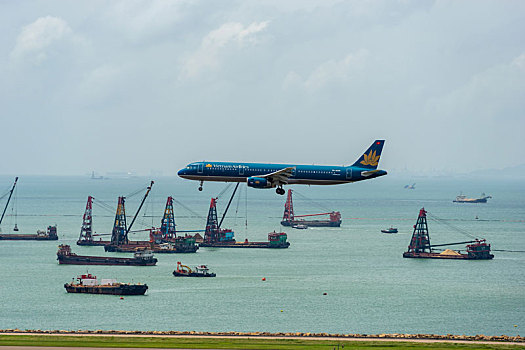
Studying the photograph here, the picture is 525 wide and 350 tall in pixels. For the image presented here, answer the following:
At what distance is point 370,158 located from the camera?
5012 inches

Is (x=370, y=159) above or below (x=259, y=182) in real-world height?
above

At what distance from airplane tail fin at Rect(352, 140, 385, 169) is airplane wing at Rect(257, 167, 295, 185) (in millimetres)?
13847

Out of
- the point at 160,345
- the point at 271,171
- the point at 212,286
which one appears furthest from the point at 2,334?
the point at 212,286

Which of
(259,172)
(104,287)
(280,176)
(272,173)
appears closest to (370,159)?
(280,176)

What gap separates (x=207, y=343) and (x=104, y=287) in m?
86.9

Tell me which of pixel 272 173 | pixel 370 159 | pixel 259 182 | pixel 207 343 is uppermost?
pixel 370 159

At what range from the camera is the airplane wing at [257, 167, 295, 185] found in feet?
385

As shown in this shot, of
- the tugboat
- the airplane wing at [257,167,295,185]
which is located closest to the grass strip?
the airplane wing at [257,167,295,185]

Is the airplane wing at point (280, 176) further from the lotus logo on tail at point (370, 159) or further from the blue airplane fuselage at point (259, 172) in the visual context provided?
the lotus logo on tail at point (370, 159)

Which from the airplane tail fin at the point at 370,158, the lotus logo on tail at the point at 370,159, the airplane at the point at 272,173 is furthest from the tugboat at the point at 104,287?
the lotus logo on tail at the point at 370,159

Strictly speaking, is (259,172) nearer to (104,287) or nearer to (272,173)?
(272,173)

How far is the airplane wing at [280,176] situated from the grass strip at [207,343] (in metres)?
25.6

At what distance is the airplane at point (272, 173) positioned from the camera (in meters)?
119

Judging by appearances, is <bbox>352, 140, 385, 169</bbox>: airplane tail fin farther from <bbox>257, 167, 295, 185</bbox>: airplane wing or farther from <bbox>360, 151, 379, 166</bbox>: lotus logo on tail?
<bbox>257, 167, 295, 185</bbox>: airplane wing
